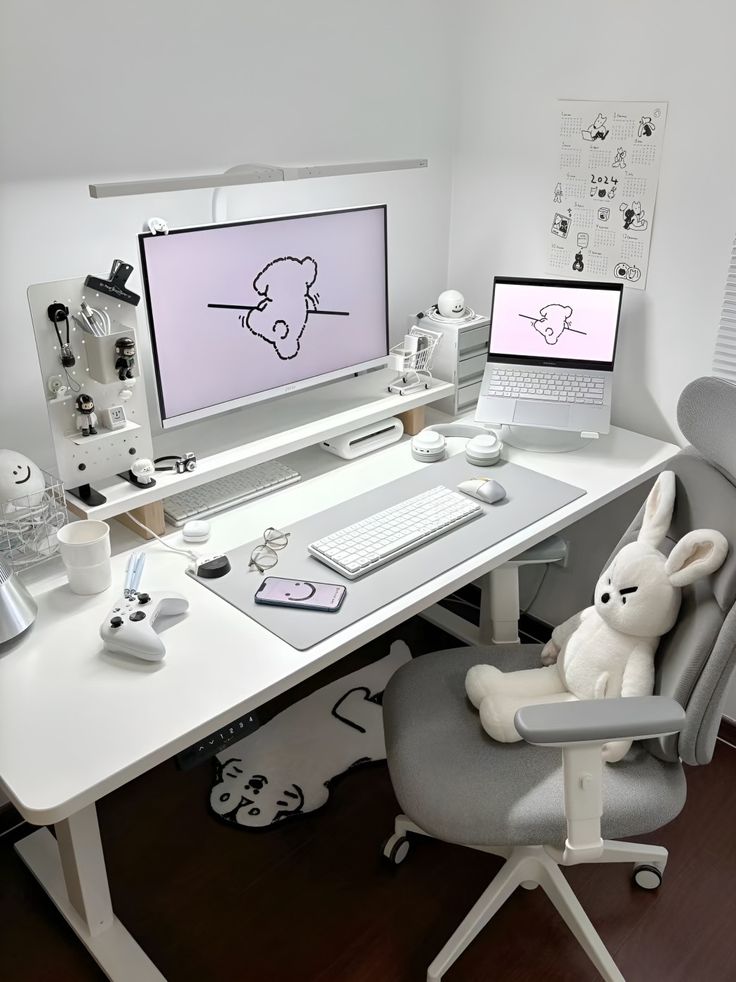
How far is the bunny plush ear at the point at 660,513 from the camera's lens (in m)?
1.50

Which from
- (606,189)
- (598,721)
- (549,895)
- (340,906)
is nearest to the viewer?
(598,721)

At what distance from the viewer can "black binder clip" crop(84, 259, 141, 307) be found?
5.10 feet

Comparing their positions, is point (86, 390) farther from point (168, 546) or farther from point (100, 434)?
point (168, 546)

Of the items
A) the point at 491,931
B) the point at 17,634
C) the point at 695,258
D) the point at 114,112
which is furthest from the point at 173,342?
the point at 491,931

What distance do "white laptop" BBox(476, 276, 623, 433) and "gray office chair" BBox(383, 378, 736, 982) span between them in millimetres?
560

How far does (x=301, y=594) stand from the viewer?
1.52 meters

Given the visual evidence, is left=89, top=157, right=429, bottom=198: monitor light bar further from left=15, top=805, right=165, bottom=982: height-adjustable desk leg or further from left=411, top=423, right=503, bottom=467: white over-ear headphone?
left=15, top=805, right=165, bottom=982: height-adjustable desk leg

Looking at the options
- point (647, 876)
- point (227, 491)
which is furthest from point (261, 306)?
point (647, 876)

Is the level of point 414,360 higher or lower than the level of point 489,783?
higher

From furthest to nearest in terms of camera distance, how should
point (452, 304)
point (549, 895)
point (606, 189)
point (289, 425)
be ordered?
A: point (452, 304)
point (606, 189)
point (289, 425)
point (549, 895)

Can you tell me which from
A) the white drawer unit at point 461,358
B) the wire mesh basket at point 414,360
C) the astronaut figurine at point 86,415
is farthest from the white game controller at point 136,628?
the white drawer unit at point 461,358

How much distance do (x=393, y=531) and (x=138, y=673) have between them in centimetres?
58

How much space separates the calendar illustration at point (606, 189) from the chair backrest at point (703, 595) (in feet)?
2.51

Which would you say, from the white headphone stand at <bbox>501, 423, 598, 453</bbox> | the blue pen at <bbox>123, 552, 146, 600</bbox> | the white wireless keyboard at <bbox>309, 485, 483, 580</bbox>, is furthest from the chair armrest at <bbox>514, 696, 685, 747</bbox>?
the white headphone stand at <bbox>501, 423, 598, 453</bbox>
